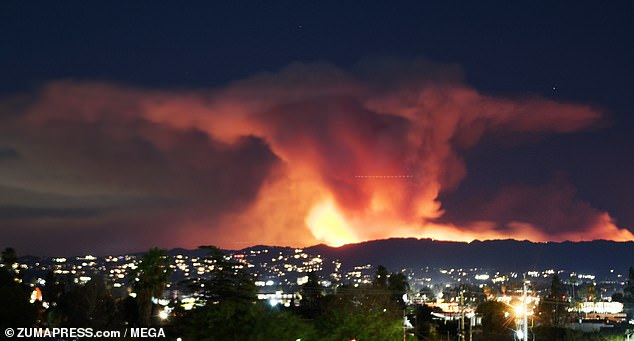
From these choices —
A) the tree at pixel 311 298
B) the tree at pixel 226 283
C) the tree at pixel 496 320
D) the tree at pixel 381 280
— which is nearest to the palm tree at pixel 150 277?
the tree at pixel 311 298

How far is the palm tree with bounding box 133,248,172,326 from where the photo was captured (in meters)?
58.4

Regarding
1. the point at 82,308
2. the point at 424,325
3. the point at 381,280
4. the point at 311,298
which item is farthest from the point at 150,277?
the point at 381,280

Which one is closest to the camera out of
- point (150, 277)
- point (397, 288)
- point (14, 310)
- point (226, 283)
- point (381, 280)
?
point (226, 283)

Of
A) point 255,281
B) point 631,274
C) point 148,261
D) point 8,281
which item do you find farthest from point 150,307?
point 631,274

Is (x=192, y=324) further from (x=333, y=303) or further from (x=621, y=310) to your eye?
(x=621, y=310)

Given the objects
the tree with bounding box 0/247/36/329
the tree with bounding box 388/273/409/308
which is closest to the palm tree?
the tree with bounding box 0/247/36/329

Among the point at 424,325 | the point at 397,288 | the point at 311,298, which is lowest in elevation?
the point at 424,325

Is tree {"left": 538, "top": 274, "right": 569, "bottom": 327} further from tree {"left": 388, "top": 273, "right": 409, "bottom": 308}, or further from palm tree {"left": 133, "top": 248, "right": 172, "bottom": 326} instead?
palm tree {"left": 133, "top": 248, "right": 172, "bottom": 326}

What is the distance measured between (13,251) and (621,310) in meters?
101

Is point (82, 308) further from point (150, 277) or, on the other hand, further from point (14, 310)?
point (14, 310)

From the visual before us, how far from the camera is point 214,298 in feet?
104

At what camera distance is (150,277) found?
58.6 m

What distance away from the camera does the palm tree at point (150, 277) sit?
58406 mm

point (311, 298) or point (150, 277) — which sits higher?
point (150, 277)
